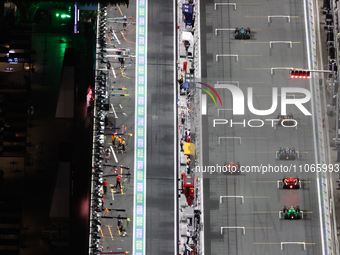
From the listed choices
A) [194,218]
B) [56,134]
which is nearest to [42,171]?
[56,134]

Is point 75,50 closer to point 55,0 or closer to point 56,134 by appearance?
point 55,0

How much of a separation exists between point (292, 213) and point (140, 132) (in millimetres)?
14026

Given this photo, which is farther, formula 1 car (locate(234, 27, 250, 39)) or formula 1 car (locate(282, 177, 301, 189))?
formula 1 car (locate(234, 27, 250, 39))

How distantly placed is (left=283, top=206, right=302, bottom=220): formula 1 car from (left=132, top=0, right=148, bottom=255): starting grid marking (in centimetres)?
1141

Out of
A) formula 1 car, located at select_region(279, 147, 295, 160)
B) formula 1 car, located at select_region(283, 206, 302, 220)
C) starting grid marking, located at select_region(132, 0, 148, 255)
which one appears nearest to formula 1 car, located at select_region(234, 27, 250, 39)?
starting grid marking, located at select_region(132, 0, 148, 255)

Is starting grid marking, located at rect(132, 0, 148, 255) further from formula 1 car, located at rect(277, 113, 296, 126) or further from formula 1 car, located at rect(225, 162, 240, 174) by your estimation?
formula 1 car, located at rect(277, 113, 296, 126)

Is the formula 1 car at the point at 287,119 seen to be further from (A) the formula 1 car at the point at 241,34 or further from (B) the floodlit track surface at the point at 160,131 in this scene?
(B) the floodlit track surface at the point at 160,131

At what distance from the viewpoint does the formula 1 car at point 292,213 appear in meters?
44.3

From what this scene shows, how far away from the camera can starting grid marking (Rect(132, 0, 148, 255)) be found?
45781mm

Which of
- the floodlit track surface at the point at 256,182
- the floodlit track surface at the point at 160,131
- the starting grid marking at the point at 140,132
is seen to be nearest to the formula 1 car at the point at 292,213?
the floodlit track surface at the point at 256,182

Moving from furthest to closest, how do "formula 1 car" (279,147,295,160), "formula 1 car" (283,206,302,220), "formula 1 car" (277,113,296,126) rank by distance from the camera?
1. "formula 1 car" (283,206,302,220)
2. "formula 1 car" (279,147,295,160)
3. "formula 1 car" (277,113,296,126)

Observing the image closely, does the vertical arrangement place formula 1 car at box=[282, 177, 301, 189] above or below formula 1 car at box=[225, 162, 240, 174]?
below

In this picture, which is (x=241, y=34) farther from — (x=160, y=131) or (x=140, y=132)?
(x=140, y=132)

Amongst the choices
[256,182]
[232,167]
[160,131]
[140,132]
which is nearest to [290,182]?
[256,182]
